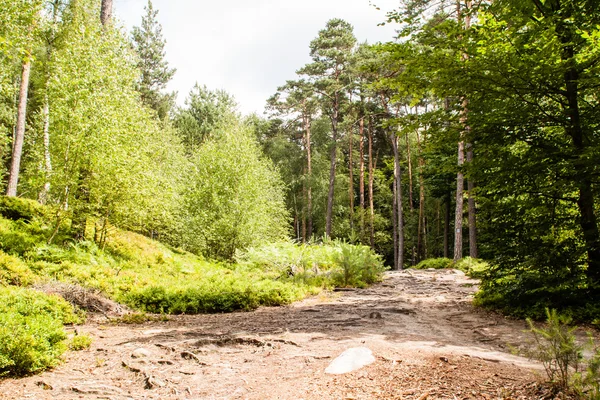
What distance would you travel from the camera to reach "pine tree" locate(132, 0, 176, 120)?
98.9 ft

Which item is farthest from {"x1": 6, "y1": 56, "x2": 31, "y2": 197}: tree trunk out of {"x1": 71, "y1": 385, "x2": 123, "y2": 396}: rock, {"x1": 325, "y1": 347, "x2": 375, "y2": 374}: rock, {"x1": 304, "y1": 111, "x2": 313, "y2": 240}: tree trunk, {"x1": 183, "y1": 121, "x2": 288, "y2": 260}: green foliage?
{"x1": 304, "y1": 111, "x2": 313, "y2": 240}: tree trunk

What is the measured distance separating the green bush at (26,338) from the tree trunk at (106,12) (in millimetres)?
10373

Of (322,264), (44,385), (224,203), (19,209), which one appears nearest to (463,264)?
(322,264)

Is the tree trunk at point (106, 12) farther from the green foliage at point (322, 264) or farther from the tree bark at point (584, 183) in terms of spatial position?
the tree bark at point (584, 183)

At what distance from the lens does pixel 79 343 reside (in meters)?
4.71

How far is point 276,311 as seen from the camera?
301 inches

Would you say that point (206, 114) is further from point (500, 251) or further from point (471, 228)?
point (500, 251)

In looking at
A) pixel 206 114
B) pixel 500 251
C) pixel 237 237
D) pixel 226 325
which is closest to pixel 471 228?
pixel 237 237

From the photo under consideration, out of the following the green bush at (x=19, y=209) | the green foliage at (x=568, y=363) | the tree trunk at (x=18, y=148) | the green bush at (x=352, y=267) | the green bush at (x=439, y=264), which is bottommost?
the green bush at (x=439, y=264)

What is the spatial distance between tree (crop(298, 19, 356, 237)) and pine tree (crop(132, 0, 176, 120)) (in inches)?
485

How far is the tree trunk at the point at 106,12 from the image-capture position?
490 inches

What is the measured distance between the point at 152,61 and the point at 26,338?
3130 cm

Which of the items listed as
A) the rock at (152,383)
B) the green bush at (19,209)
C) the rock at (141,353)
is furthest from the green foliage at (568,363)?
the green bush at (19,209)

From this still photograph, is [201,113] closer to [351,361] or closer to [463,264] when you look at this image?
[463,264]
